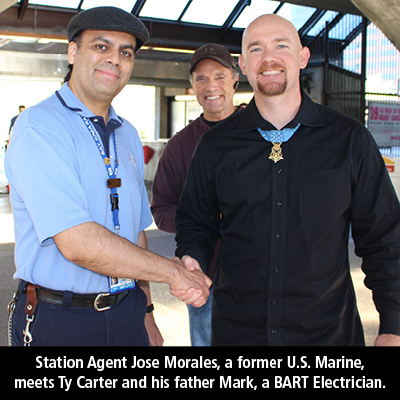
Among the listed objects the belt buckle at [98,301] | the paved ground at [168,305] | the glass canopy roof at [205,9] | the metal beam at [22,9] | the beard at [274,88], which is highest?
the glass canopy roof at [205,9]

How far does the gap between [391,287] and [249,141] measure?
2.83ft

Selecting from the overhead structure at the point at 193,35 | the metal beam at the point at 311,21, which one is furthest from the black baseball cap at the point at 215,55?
the metal beam at the point at 311,21

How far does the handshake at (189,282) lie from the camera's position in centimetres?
217

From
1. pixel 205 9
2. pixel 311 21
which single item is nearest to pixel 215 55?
pixel 205 9

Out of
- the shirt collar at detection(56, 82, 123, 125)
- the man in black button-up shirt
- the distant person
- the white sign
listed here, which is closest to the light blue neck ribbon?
the man in black button-up shirt

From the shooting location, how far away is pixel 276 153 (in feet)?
6.86

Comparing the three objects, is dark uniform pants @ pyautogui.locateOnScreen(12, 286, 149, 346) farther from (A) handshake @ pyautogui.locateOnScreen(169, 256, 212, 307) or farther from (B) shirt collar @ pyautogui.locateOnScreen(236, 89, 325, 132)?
(B) shirt collar @ pyautogui.locateOnScreen(236, 89, 325, 132)

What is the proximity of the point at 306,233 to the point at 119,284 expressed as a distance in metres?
0.83

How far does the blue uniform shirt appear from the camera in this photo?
1820mm

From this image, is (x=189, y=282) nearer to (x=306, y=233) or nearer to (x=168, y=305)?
(x=306, y=233)

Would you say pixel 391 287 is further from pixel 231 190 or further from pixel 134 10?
pixel 134 10

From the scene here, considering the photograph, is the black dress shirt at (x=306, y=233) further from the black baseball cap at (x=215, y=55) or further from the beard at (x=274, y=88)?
the black baseball cap at (x=215, y=55)

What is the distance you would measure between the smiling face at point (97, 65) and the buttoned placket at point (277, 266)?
0.89 m

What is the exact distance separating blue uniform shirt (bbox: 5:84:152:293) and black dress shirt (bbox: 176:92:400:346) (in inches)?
21.1
